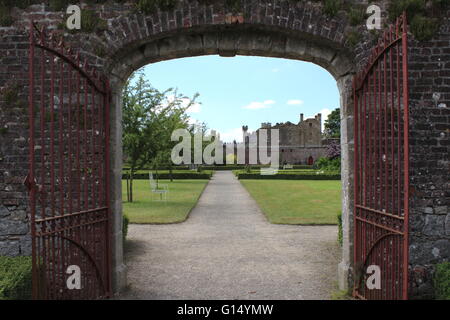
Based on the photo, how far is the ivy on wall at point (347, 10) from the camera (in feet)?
14.5

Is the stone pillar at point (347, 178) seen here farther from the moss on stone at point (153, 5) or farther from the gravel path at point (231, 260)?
the moss on stone at point (153, 5)

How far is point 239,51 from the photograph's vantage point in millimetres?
4918

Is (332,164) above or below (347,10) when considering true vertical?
below

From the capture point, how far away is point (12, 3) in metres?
4.51

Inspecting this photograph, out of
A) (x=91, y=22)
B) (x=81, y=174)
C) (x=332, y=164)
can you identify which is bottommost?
(x=332, y=164)

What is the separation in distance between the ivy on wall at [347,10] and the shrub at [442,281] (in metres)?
2.74

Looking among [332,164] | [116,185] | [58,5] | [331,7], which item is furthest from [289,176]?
[58,5]

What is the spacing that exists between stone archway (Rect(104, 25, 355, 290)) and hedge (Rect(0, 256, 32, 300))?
3.63ft

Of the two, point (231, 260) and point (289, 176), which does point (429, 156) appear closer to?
point (231, 260)

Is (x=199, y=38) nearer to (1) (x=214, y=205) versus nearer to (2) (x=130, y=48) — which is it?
(2) (x=130, y=48)

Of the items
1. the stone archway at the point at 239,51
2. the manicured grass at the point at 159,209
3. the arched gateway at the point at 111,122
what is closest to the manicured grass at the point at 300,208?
the manicured grass at the point at 159,209

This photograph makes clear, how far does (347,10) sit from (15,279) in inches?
191

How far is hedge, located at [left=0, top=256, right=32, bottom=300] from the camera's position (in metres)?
3.42
